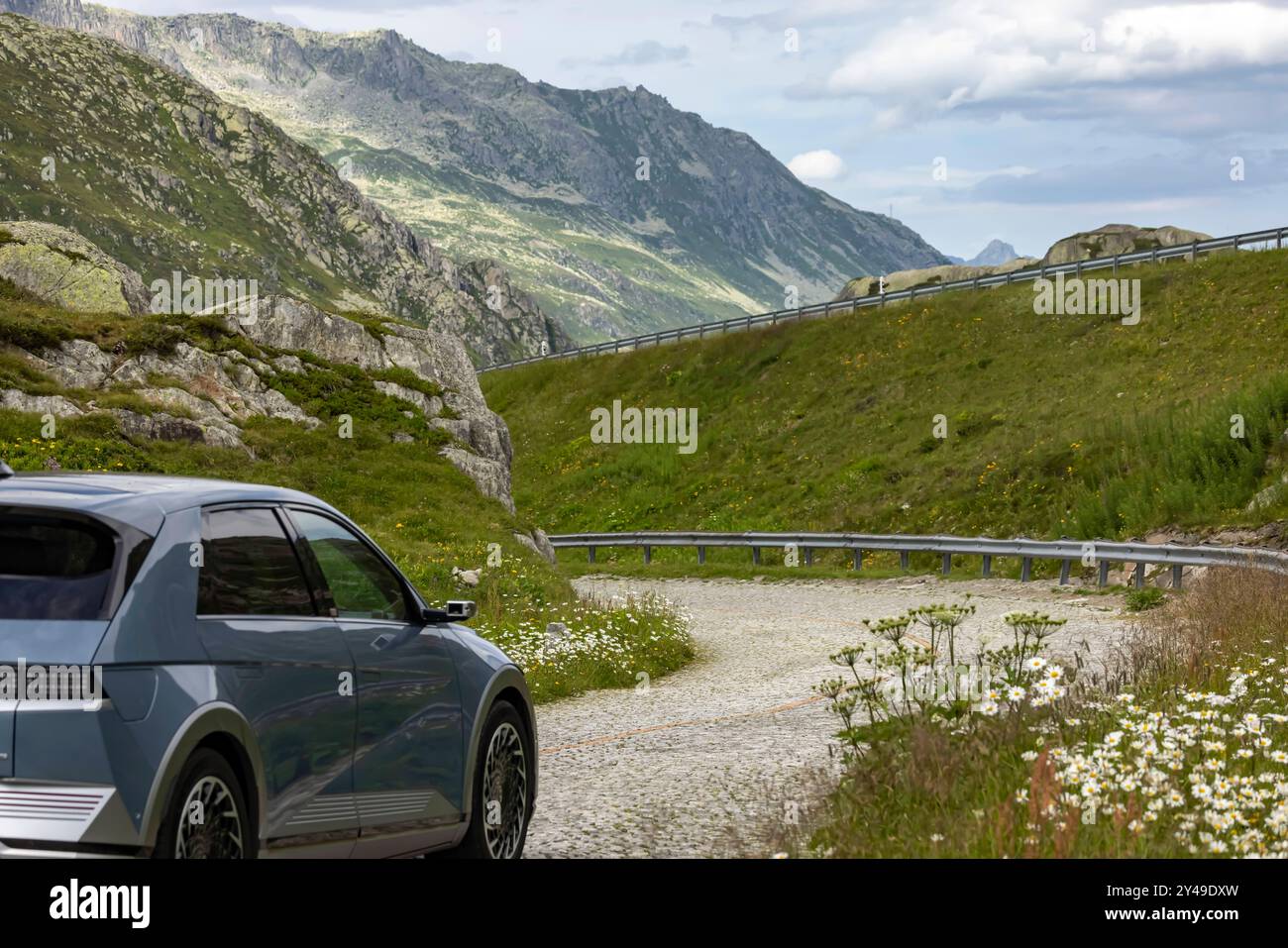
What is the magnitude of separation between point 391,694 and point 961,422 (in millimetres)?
38645

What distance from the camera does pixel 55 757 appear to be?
14.9 ft

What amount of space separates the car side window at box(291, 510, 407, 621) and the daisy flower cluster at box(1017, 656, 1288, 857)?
3.00 metres

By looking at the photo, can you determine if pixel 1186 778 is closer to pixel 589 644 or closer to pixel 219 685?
pixel 219 685

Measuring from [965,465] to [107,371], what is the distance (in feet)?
75.7

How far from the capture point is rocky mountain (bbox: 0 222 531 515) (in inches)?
1027

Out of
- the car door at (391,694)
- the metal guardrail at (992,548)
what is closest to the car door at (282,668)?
the car door at (391,694)

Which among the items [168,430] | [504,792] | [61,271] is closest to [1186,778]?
[504,792]

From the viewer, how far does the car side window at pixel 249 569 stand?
5.43 metres

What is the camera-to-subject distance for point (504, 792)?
7.54m

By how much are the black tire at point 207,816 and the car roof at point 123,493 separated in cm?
88

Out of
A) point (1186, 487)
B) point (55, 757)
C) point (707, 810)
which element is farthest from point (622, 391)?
point (55, 757)

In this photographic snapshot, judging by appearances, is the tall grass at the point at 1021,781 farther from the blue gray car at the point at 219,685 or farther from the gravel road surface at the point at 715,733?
the blue gray car at the point at 219,685

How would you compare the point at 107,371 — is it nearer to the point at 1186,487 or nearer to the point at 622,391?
the point at 1186,487

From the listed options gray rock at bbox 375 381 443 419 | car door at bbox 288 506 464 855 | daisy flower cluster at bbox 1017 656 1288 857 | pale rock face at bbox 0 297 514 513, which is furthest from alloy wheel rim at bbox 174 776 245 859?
gray rock at bbox 375 381 443 419
